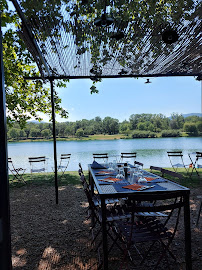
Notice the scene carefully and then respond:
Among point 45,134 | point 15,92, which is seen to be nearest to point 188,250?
point 15,92

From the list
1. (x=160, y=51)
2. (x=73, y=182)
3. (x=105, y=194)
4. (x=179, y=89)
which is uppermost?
(x=179, y=89)

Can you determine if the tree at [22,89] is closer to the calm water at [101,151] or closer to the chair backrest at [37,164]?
the chair backrest at [37,164]

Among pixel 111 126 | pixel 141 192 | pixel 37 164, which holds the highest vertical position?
pixel 111 126

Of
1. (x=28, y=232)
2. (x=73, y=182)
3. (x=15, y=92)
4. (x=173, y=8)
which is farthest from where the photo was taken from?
(x=15, y=92)

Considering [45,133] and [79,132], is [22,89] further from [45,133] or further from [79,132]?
[79,132]

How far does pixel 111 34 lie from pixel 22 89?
5683mm

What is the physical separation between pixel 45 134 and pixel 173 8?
1934 centimetres

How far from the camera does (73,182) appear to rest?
6.98 meters

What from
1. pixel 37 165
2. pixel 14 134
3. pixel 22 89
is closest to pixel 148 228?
pixel 22 89

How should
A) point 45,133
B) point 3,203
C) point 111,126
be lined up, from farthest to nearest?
1. point 111,126
2. point 45,133
3. point 3,203

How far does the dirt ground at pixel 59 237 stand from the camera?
97.9 inches

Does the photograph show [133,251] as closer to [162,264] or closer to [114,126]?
[162,264]

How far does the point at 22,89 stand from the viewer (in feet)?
25.6

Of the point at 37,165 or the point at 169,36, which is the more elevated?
the point at 169,36
